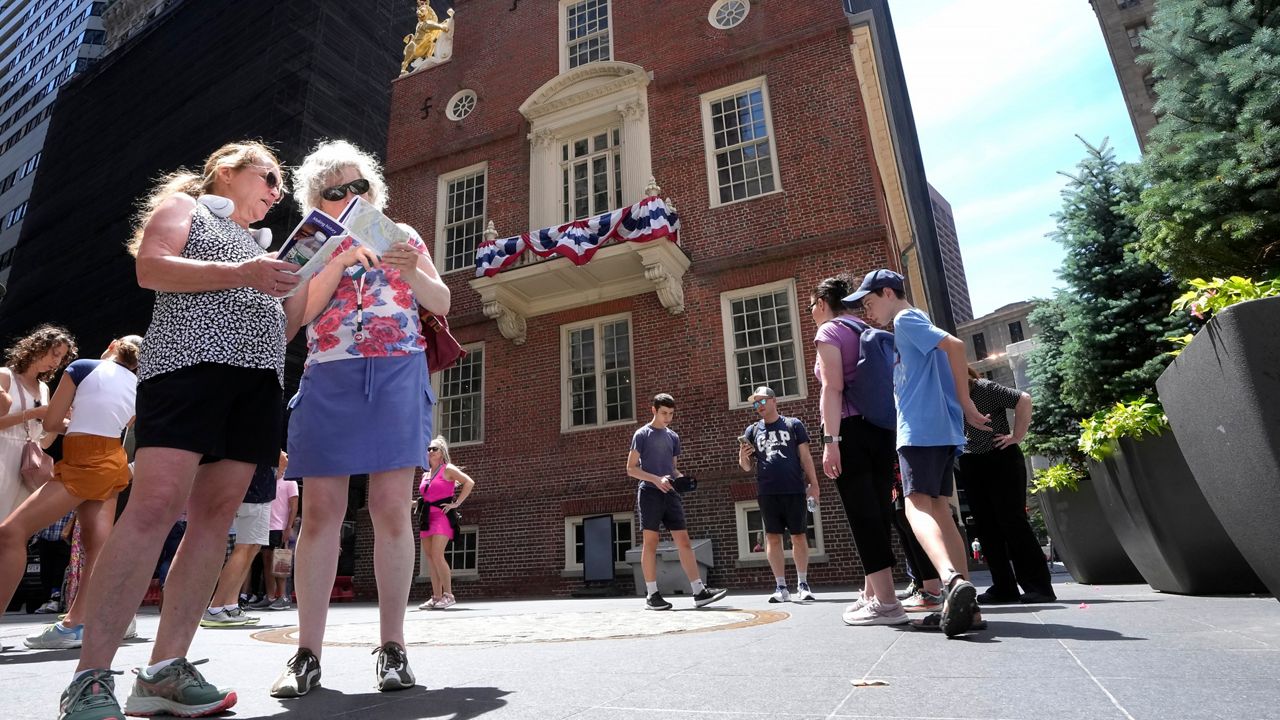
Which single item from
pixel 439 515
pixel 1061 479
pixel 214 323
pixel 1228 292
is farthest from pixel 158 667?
pixel 1061 479

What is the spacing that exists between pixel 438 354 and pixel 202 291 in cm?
94

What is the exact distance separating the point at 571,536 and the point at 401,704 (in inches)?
411

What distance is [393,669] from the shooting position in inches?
85.8

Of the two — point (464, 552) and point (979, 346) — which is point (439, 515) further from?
point (979, 346)

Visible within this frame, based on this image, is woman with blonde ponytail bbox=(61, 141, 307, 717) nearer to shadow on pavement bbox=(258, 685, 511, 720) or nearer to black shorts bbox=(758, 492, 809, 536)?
shadow on pavement bbox=(258, 685, 511, 720)

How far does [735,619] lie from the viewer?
14.8 feet

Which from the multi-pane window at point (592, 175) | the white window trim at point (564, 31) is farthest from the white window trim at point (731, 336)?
the white window trim at point (564, 31)

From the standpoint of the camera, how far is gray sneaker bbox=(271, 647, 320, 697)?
6.81 feet

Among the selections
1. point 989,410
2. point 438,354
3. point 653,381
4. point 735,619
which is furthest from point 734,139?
point 438,354

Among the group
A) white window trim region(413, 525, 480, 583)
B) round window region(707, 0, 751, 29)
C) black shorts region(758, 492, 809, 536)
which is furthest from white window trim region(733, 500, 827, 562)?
round window region(707, 0, 751, 29)

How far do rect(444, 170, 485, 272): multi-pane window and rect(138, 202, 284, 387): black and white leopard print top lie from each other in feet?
43.3

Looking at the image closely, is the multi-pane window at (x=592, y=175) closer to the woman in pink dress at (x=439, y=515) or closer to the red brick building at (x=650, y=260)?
the red brick building at (x=650, y=260)

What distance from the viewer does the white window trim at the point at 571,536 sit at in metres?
11.6

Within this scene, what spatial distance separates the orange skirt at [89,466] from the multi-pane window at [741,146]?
1079 cm
